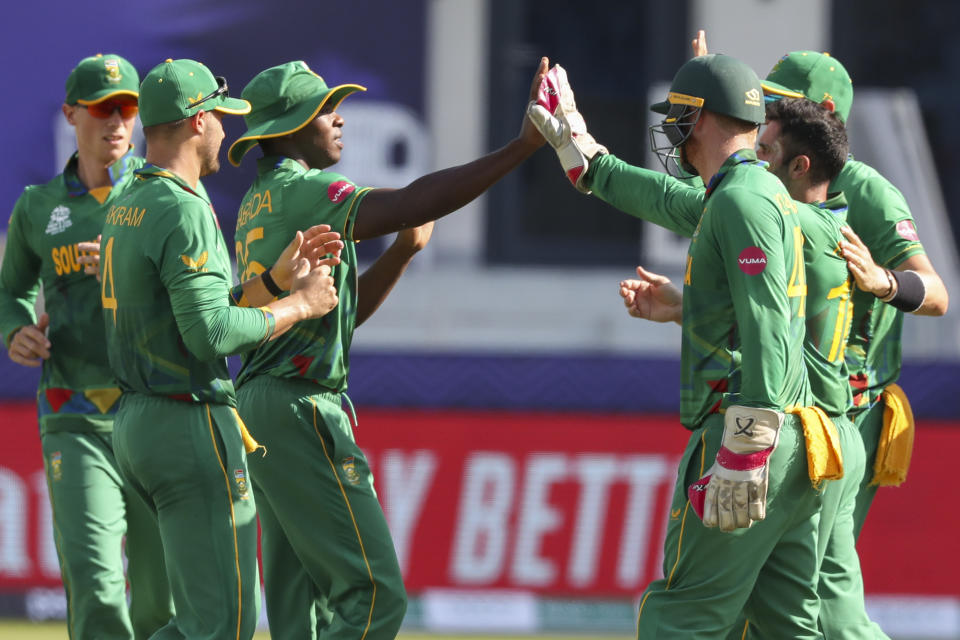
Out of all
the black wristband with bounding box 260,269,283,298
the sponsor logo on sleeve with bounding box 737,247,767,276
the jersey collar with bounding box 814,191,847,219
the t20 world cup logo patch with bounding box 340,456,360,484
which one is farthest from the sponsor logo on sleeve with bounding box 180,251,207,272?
the jersey collar with bounding box 814,191,847,219

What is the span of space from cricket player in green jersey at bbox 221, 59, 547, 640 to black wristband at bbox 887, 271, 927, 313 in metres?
1.25

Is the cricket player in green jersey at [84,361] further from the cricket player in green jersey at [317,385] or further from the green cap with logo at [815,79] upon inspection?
the green cap with logo at [815,79]

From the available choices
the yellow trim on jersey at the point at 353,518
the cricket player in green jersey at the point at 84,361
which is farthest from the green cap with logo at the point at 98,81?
the yellow trim on jersey at the point at 353,518

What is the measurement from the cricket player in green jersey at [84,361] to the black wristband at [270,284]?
2.94 feet

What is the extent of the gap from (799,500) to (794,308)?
54cm

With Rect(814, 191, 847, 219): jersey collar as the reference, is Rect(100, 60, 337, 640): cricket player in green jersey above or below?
below

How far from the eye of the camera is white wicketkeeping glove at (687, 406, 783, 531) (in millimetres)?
3986

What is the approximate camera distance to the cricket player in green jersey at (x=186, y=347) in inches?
172

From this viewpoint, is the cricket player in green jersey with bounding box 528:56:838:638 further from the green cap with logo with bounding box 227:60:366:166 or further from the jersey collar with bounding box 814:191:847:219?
the green cap with logo with bounding box 227:60:366:166

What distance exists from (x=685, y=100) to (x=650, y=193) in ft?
1.99

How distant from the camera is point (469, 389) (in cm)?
843

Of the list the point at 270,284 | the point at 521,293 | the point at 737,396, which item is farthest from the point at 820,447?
the point at 521,293

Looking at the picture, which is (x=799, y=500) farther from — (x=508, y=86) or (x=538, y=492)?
(x=508, y=86)

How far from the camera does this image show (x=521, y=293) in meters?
10.1
